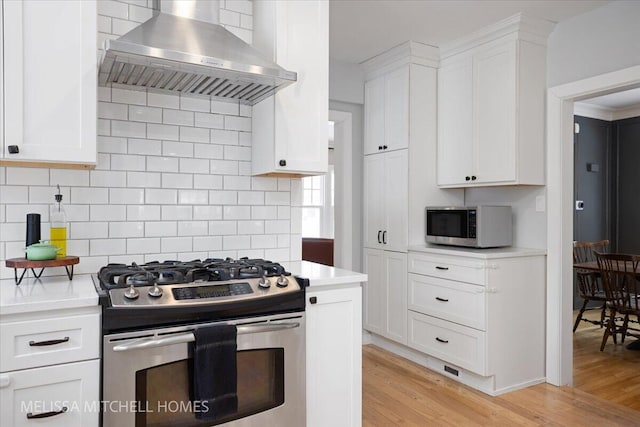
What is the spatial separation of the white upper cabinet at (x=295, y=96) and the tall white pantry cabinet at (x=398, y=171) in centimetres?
165

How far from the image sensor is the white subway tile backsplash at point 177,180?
7.50ft

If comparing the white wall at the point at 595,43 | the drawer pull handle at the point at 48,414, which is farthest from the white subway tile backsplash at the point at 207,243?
the white wall at the point at 595,43

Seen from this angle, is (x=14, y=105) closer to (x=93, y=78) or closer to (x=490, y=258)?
(x=93, y=78)

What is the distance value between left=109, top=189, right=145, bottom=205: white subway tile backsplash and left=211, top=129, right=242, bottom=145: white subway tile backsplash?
0.47m

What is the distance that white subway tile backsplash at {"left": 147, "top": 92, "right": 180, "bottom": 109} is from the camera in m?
2.24

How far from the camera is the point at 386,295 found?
13.4ft

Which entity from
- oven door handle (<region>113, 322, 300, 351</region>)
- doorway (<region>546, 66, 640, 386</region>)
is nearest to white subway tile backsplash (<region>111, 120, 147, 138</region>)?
oven door handle (<region>113, 322, 300, 351</region>)

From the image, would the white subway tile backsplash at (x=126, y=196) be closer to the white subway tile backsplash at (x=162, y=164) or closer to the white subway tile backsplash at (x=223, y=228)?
the white subway tile backsplash at (x=162, y=164)

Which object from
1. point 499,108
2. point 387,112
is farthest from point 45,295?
point 387,112

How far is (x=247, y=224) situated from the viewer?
251 cm

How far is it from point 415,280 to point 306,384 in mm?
1947

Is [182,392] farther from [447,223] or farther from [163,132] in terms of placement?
[447,223]

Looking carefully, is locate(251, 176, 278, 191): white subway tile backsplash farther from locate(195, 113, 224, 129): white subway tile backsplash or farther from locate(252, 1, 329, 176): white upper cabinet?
locate(195, 113, 224, 129): white subway tile backsplash

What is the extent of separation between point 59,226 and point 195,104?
878mm
